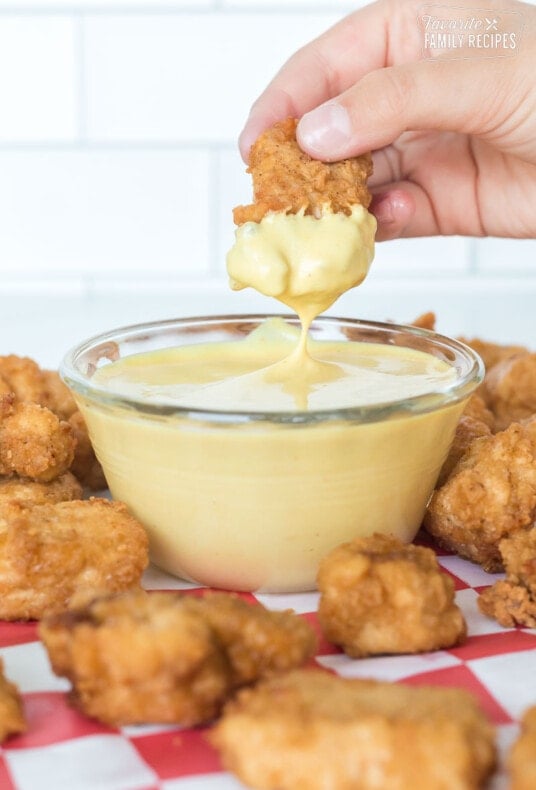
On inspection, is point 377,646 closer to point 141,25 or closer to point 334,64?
point 334,64

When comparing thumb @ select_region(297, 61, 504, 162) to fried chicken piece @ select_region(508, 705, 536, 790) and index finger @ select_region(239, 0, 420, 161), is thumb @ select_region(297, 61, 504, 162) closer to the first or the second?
index finger @ select_region(239, 0, 420, 161)

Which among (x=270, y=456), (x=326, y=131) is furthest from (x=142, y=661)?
(x=326, y=131)

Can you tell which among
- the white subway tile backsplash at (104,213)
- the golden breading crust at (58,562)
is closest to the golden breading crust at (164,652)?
the golden breading crust at (58,562)

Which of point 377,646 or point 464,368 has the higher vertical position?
point 464,368

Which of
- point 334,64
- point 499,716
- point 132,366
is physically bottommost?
point 499,716

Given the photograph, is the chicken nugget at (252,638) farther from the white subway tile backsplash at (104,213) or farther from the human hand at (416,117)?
the white subway tile backsplash at (104,213)

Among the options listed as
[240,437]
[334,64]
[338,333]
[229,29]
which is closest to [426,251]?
[229,29]

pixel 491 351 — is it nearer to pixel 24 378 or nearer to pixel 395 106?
pixel 395 106
